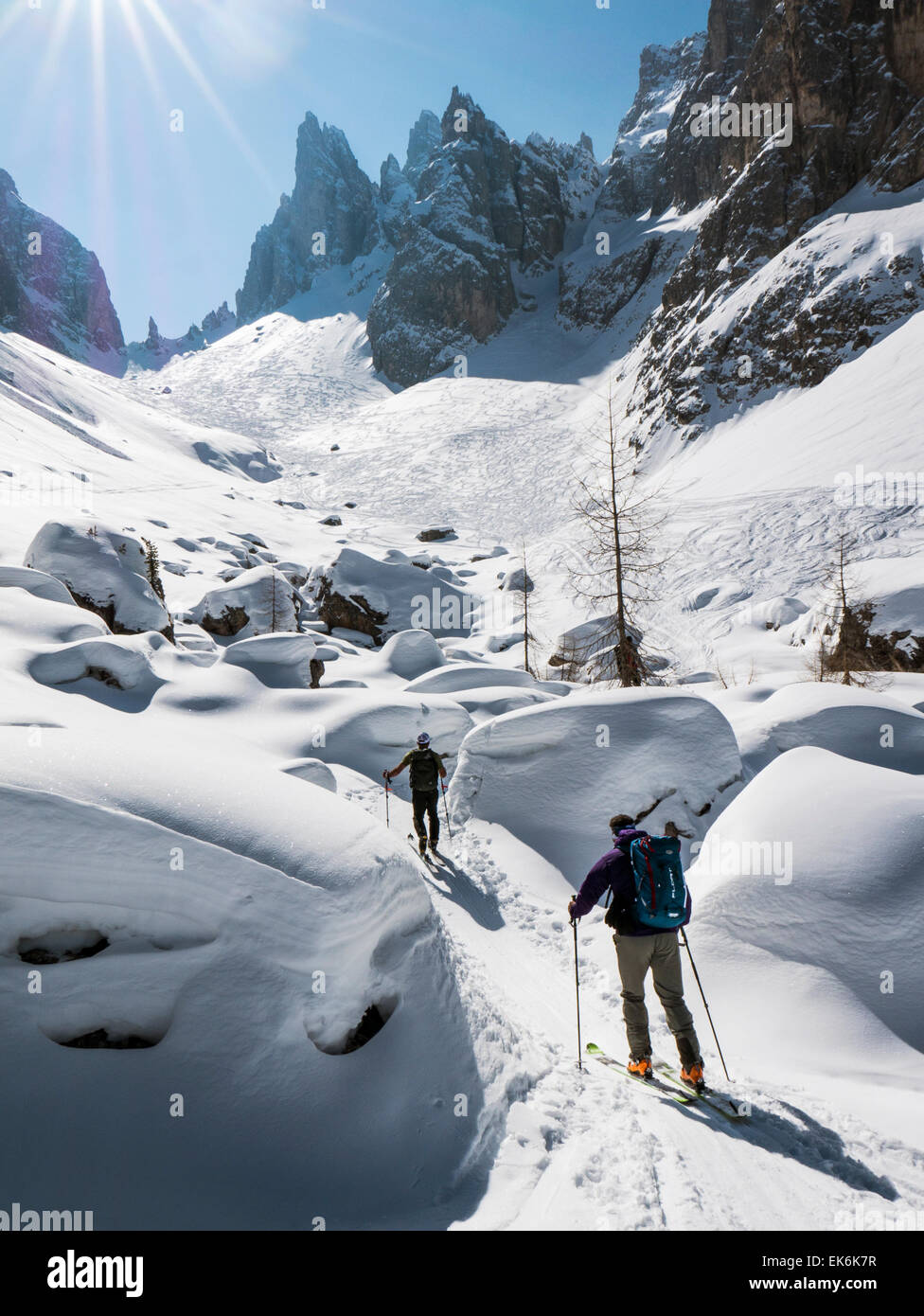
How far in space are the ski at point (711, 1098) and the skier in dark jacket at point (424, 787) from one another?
4.28m

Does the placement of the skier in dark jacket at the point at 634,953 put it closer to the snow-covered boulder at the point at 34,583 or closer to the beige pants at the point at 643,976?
the beige pants at the point at 643,976

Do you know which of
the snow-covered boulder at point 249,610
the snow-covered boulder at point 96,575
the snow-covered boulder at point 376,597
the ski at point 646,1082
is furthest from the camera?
the snow-covered boulder at point 376,597

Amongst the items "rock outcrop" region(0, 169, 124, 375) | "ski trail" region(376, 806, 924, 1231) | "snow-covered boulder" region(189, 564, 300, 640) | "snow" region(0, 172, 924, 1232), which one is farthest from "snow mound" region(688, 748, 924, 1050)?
"rock outcrop" region(0, 169, 124, 375)

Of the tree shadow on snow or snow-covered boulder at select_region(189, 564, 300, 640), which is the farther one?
snow-covered boulder at select_region(189, 564, 300, 640)

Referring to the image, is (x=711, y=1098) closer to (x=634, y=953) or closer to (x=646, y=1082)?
(x=646, y=1082)

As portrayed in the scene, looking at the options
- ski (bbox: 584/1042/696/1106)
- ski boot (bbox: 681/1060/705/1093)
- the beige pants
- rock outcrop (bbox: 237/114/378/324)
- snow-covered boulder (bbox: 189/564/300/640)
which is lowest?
ski (bbox: 584/1042/696/1106)

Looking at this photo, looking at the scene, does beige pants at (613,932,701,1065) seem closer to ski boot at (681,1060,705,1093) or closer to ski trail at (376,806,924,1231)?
ski boot at (681,1060,705,1093)

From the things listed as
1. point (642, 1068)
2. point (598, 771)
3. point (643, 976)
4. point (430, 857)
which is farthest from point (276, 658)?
point (642, 1068)

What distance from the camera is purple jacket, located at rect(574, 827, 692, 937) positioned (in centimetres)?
432

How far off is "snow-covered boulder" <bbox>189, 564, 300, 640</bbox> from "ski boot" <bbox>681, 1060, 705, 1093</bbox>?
72.2 ft

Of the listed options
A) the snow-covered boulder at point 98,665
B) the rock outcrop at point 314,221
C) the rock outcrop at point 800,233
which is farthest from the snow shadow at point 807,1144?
the rock outcrop at point 314,221

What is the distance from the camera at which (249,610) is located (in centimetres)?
2461

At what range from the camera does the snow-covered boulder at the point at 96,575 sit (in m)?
17.0

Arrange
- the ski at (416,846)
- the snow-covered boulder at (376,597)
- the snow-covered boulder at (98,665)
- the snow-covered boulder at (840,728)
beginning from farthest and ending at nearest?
1. the snow-covered boulder at (376,597)
2. the snow-covered boulder at (98,665)
3. the snow-covered boulder at (840,728)
4. the ski at (416,846)
